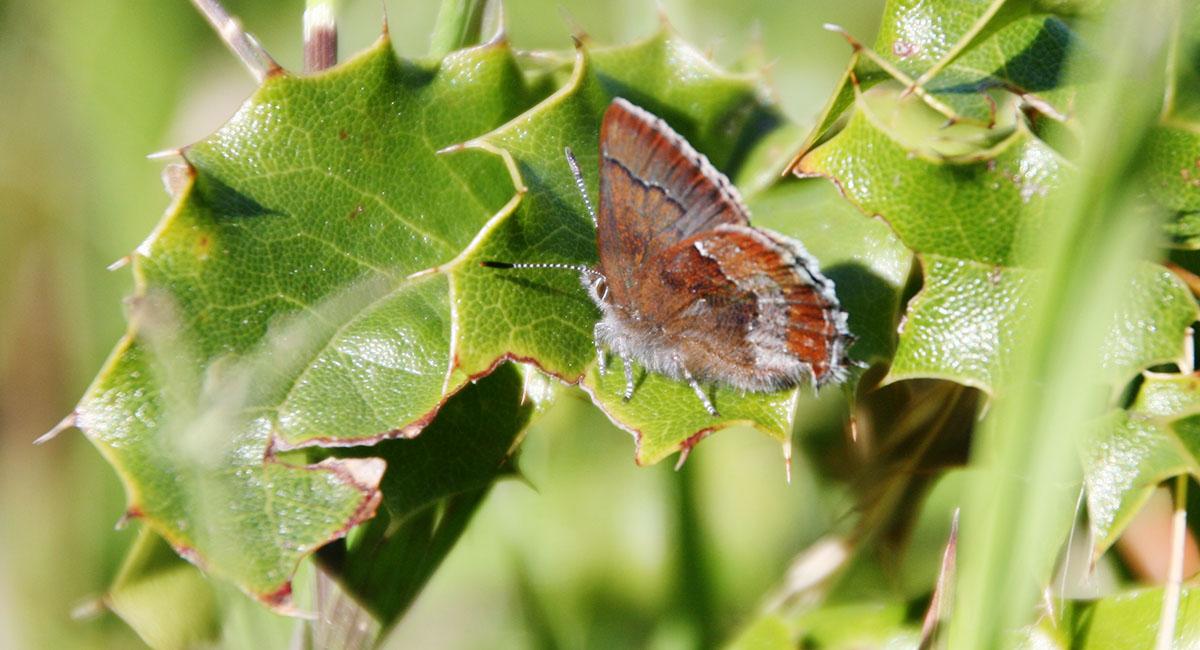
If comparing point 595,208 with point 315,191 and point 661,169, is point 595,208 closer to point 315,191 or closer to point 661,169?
point 661,169

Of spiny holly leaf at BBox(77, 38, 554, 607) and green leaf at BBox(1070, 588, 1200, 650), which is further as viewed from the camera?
green leaf at BBox(1070, 588, 1200, 650)

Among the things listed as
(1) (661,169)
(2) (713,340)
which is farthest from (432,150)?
(2) (713,340)

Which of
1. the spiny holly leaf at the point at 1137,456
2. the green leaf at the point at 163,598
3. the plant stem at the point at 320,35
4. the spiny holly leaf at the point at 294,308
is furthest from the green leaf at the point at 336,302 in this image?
the spiny holly leaf at the point at 1137,456

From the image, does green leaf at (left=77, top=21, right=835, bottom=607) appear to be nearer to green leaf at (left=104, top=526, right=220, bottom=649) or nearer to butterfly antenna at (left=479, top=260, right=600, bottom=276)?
butterfly antenna at (left=479, top=260, right=600, bottom=276)

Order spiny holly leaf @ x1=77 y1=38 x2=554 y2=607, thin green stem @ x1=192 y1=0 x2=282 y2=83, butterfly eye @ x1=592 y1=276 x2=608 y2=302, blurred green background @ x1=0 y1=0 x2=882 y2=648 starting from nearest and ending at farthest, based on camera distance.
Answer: spiny holly leaf @ x1=77 y1=38 x2=554 y2=607, thin green stem @ x1=192 y1=0 x2=282 y2=83, butterfly eye @ x1=592 y1=276 x2=608 y2=302, blurred green background @ x1=0 y1=0 x2=882 y2=648

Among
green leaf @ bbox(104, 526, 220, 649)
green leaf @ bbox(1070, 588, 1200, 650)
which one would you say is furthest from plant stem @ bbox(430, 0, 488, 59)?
green leaf @ bbox(1070, 588, 1200, 650)
